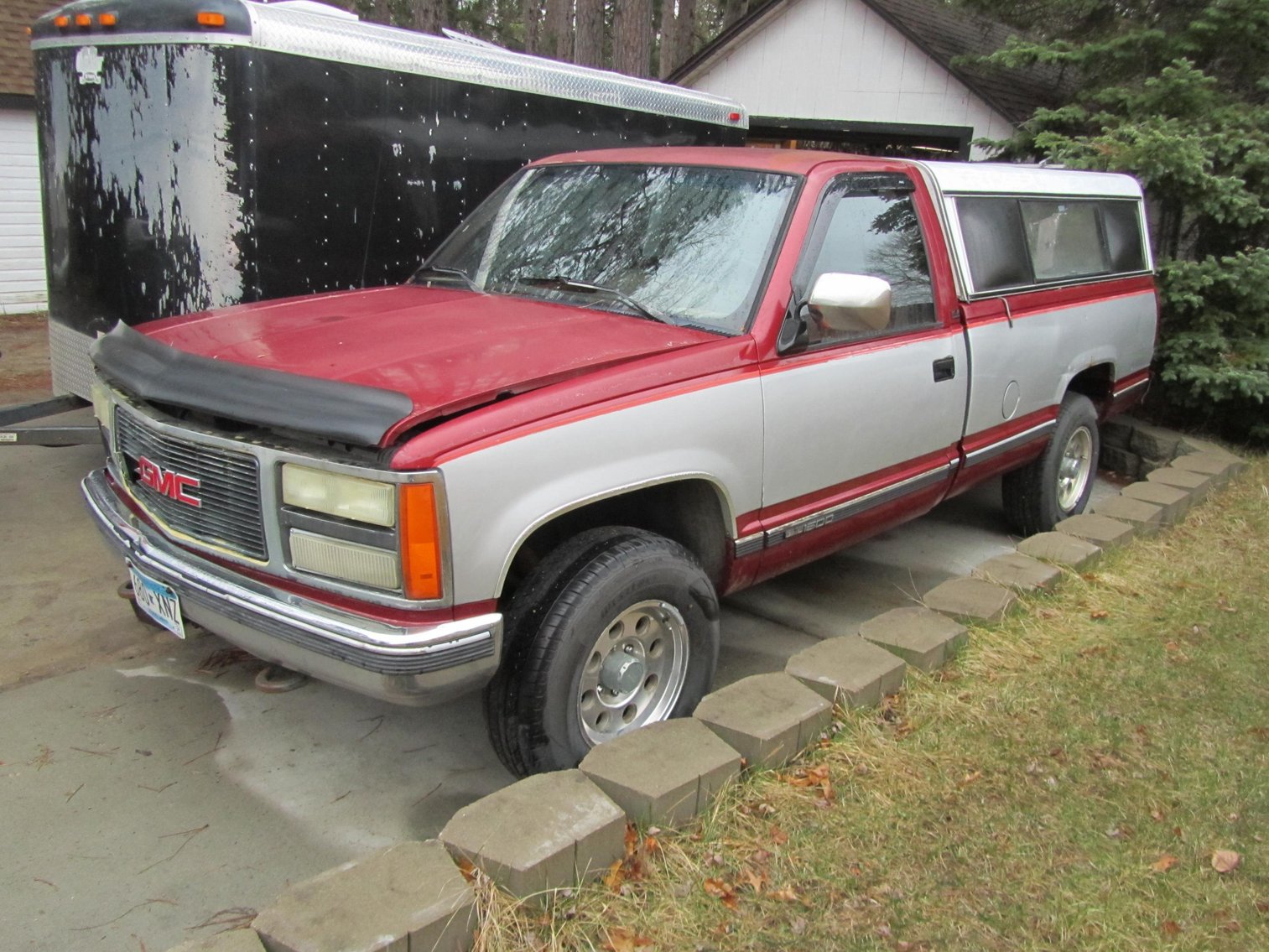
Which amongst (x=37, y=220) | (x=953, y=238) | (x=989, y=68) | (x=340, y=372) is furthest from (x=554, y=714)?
(x=37, y=220)

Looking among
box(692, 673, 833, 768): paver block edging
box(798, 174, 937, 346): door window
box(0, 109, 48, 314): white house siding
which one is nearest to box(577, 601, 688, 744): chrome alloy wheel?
box(692, 673, 833, 768): paver block edging

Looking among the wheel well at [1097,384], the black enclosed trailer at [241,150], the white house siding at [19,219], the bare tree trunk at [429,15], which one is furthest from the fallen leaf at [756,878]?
the bare tree trunk at [429,15]

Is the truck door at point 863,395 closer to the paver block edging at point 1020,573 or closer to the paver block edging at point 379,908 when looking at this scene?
the paver block edging at point 1020,573

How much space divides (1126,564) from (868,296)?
230 cm

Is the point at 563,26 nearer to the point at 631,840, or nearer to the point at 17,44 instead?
the point at 17,44

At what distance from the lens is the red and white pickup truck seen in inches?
109

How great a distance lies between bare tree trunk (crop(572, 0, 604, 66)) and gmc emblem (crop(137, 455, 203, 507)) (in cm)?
1327

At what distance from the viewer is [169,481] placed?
10.3 feet

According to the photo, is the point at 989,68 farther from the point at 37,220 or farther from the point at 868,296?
the point at 37,220

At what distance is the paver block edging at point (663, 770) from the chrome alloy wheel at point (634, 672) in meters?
0.20

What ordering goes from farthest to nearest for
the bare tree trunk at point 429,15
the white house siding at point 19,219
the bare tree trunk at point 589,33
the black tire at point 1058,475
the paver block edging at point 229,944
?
the bare tree trunk at point 429,15 < the bare tree trunk at point 589,33 < the white house siding at point 19,219 < the black tire at point 1058,475 < the paver block edging at point 229,944

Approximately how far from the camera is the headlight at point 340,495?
269cm

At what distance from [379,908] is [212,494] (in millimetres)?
1272

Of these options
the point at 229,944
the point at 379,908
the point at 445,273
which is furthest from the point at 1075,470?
the point at 229,944
